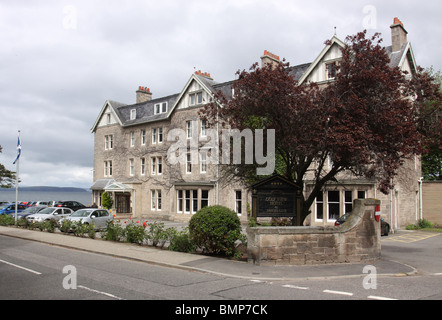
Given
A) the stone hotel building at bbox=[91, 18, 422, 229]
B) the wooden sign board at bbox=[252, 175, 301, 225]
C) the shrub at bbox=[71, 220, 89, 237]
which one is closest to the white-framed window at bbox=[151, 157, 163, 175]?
the stone hotel building at bbox=[91, 18, 422, 229]

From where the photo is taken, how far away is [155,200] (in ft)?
130

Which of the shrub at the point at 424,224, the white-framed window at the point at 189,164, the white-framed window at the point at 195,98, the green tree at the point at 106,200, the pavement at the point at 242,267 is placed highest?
the white-framed window at the point at 195,98

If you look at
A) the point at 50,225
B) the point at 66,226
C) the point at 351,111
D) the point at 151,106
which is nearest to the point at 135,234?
the point at 66,226

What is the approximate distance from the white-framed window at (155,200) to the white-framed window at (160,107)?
Answer: 27.5 ft

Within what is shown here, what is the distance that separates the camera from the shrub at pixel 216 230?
13945 millimetres

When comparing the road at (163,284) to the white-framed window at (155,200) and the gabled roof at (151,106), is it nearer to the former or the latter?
the gabled roof at (151,106)

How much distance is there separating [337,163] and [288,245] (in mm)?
3746

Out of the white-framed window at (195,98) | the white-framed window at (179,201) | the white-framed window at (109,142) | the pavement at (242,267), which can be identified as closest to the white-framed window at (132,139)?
the white-framed window at (109,142)

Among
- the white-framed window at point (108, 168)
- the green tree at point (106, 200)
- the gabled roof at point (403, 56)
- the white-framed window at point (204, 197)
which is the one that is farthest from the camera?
the white-framed window at point (108, 168)

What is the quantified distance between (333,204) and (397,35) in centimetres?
1294

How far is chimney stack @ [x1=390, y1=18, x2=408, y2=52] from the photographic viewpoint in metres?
27.8

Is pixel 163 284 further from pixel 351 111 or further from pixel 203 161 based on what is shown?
pixel 203 161
